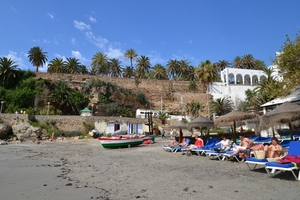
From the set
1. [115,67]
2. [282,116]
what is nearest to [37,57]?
[115,67]

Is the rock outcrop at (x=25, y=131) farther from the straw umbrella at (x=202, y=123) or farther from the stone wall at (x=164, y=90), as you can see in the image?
the straw umbrella at (x=202, y=123)

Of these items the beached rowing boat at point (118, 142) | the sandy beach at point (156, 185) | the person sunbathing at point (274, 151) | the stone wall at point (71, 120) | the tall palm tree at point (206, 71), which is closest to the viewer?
the sandy beach at point (156, 185)

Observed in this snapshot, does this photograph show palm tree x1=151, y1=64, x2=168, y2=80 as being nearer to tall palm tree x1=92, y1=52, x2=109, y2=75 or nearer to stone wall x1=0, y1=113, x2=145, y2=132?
tall palm tree x1=92, y1=52, x2=109, y2=75

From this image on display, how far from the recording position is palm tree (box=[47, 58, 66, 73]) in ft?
154

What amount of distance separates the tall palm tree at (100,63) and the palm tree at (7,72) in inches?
682

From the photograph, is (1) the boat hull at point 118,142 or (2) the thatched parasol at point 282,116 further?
(1) the boat hull at point 118,142

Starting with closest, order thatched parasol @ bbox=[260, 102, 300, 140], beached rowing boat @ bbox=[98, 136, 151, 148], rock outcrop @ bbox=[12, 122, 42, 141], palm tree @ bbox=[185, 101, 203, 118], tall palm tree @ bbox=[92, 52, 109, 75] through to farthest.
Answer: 1. thatched parasol @ bbox=[260, 102, 300, 140]
2. beached rowing boat @ bbox=[98, 136, 151, 148]
3. rock outcrop @ bbox=[12, 122, 42, 141]
4. palm tree @ bbox=[185, 101, 203, 118]
5. tall palm tree @ bbox=[92, 52, 109, 75]

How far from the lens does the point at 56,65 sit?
154ft

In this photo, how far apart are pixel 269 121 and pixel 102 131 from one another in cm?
2536

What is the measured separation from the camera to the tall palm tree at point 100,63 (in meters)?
50.6

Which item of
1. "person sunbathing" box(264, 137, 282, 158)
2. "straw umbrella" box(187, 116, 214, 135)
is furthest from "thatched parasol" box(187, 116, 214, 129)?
"person sunbathing" box(264, 137, 282, 158)

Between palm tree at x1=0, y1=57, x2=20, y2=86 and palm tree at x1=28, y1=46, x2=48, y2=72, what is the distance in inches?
281

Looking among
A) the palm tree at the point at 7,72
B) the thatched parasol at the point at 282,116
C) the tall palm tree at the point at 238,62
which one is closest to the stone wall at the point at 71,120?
the palm tree at the point at 7,72

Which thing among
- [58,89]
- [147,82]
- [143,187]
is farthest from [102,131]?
[143,187]
